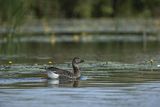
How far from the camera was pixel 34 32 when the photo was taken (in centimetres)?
4597

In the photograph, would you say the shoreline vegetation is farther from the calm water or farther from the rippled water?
the rippled water

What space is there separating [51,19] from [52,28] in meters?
5.34

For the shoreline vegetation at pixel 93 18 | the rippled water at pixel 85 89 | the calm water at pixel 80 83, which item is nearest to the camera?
the rippled water at pixel 85 89

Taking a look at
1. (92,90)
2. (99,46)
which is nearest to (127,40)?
(99,46)

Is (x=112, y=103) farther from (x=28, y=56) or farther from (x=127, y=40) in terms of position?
(x=127, y=40)

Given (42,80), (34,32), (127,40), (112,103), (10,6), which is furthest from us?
(34,32)

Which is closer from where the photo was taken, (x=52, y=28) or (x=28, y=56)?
(x=28, y=56)

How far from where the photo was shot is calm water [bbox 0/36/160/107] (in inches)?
625

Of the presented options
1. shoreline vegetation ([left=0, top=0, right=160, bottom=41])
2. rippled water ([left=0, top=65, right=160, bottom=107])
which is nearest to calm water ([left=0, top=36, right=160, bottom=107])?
rippled water ([left=0, top=65, right=160, bottom=107])

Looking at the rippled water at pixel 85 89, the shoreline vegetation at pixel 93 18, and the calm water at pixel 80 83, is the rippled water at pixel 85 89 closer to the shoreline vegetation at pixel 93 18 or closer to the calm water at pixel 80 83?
the calm water at pixel 80 83

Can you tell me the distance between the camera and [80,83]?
19.8 meters

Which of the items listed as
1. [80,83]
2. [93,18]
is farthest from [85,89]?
[93,18]

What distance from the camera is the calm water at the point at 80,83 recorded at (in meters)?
15.9

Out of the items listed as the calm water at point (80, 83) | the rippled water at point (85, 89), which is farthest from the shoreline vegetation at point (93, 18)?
the rippled water at point (85, 89)
